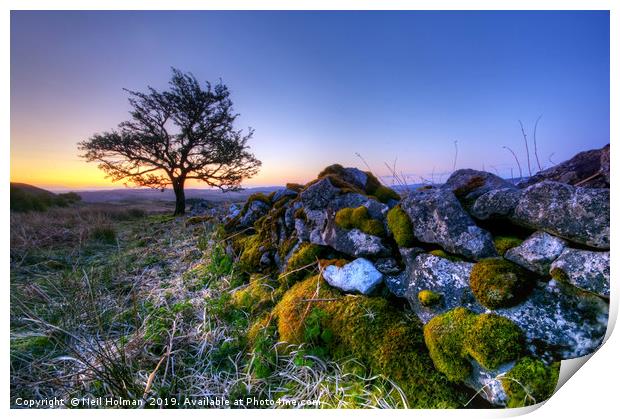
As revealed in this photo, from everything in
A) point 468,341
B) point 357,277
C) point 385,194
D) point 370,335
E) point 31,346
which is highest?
point 385,194

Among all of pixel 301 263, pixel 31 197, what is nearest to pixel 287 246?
pixel 301 263

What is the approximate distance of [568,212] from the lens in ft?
6.36

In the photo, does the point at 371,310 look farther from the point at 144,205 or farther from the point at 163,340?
the point at 144,205

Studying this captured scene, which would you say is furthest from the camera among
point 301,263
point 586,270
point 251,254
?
point 251,254

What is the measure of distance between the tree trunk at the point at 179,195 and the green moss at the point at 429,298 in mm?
4140

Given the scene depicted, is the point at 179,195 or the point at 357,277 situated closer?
the point at 357,277

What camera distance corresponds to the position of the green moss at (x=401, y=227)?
2525 millimetres

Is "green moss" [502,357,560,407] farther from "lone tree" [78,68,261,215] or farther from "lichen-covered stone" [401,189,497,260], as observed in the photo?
"lone tree" [78,68,261,215]

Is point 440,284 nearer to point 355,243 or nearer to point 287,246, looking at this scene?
point 355,243

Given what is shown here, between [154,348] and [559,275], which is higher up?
[559,275]

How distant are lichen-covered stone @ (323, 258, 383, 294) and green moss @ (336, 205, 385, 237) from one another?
31 cm

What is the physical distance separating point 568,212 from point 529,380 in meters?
1.18

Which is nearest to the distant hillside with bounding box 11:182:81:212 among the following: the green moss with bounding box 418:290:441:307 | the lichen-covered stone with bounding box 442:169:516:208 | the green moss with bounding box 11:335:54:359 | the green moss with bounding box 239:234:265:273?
the green moss with bounding box 11:335:54:359
